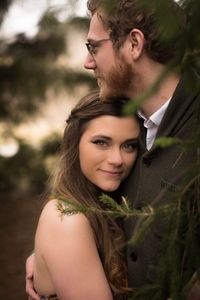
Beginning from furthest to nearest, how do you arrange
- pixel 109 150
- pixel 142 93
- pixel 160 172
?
1. pixel 109 150
2. pixel 142 93
3. pixel 160 172

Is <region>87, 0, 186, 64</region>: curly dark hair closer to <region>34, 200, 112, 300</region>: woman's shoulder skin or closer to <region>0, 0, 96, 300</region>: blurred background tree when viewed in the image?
<region>34, 200, 112, 300</region>: woman's shoulder skin

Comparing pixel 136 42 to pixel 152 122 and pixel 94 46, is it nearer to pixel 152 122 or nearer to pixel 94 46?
pixel 94 46

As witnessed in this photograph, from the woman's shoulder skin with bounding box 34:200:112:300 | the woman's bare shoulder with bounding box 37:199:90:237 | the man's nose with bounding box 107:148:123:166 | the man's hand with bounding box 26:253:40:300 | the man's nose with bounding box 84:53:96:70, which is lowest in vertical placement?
the man's hand with bounding box 26:253:40:300

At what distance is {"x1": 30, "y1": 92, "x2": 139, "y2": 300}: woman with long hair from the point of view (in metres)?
2.33

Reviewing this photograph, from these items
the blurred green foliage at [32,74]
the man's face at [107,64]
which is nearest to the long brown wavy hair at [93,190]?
the man's face at [107,64]

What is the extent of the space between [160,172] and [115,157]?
37 centimetres

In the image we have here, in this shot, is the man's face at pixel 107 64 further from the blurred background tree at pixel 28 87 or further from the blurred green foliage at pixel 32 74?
the blurred green foliage at pixel 32 74

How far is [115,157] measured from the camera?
2578 mm

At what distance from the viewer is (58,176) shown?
2732 millimetres

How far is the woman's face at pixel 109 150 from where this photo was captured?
2586mm

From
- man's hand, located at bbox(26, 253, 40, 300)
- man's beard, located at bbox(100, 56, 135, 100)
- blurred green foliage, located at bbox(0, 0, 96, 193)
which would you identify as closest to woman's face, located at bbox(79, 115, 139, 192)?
man's beard, located at bbox(100, 56, 135, 100)

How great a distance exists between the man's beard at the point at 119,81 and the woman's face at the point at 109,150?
0.36 ft

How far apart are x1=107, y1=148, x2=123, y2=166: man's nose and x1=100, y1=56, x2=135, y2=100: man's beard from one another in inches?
10.2

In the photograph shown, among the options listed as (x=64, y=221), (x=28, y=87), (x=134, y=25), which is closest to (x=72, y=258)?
(x=64, y=221)
